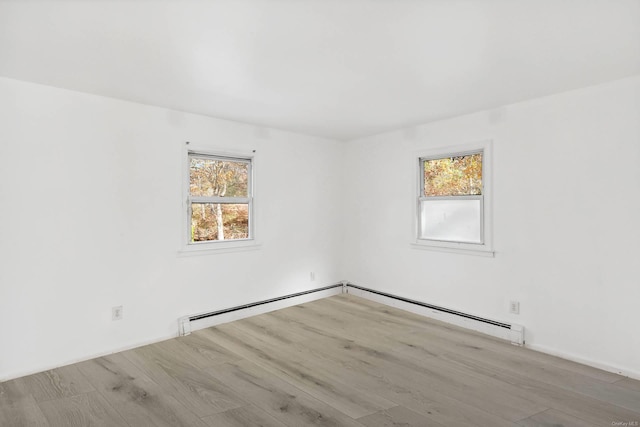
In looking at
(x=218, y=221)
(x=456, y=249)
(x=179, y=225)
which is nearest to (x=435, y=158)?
(x=456, y=249)

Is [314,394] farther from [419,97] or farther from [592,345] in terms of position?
[419,97]

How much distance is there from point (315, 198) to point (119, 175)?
8.59 feet

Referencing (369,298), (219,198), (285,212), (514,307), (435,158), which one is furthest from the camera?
(369,298)

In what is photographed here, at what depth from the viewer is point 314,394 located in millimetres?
2807

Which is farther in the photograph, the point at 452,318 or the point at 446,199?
the point at 446,199

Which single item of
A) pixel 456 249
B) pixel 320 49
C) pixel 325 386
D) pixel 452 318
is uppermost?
pixel 320 49

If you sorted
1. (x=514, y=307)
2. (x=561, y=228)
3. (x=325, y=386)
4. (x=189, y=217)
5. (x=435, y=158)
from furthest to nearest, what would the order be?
(x=435, y=158) → (x=189, y=217) → (x=514, y=307) → (x=561, y=228) → (x=325, y=386)

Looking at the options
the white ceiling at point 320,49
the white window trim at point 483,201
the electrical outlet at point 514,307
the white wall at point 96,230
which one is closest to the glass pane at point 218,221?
the white wall at point 96,230

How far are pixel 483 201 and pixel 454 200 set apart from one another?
15.2 inches

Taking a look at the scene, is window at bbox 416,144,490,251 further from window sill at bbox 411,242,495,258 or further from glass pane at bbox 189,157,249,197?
glass pane at bbox 189,157,249,197

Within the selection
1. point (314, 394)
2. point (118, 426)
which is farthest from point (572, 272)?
point (118, 426)

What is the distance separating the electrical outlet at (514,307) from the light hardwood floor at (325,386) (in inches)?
14.1

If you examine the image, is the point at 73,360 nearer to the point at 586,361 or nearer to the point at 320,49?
the point at 320,49

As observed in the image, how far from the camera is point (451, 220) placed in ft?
14.8
